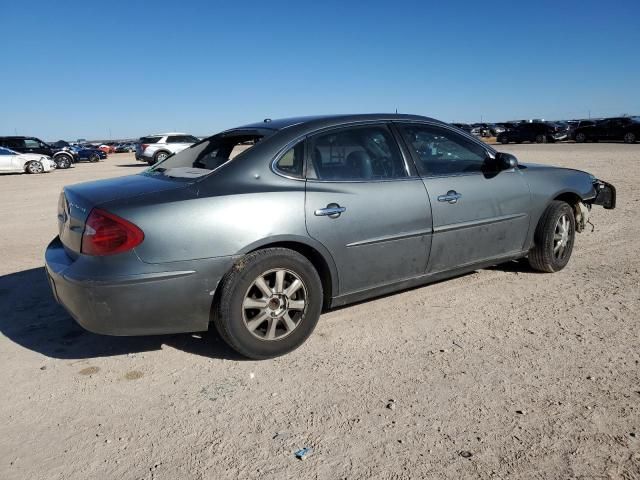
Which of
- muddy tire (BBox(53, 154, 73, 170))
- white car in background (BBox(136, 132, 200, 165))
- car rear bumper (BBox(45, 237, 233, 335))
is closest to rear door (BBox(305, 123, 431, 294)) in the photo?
car rear bumper (BBox(45, 237, 233, 335))

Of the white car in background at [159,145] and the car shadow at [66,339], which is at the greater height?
the white car in background at [159,145]

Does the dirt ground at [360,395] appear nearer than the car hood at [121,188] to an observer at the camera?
Yes

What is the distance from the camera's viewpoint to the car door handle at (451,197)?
13.2 ft

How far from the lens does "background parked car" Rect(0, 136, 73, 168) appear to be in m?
25.8

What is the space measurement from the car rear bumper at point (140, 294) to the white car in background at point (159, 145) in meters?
21.8

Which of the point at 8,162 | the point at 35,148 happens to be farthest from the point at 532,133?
the point at 8,162

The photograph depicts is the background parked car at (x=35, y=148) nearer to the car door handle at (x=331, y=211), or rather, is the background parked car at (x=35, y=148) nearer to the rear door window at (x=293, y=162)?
the rear door window at (x=293, y=162)

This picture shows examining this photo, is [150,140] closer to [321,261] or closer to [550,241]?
[550,241]

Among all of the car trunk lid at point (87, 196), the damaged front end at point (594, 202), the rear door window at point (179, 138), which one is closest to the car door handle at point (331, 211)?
the car trunk lid at point (87, 196)

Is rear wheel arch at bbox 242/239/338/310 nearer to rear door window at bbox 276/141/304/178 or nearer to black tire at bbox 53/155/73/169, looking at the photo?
rear door window at bbox 276/141/304/178

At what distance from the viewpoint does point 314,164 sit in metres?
3.60

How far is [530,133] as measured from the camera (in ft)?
120

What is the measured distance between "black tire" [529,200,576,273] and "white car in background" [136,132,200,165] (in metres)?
21.0

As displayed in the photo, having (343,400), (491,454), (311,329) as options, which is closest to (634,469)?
(491,454)
